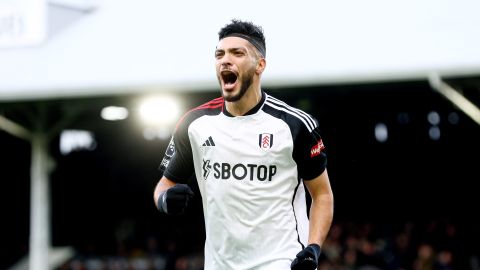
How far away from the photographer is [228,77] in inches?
134

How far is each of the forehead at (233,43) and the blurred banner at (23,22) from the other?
315 inches

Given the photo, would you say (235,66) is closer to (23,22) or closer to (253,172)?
(253,172)

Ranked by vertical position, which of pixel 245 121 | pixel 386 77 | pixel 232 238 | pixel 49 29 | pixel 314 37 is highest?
pixel 49 29

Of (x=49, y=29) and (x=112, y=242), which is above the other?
(x=49, y=29)

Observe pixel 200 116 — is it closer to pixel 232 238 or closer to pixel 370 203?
pixel 232 238

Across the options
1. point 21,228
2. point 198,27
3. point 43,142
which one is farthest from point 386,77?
point 21,228

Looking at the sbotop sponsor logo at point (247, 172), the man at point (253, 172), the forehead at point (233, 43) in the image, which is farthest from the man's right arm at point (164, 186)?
the forehead at point (233, 43)

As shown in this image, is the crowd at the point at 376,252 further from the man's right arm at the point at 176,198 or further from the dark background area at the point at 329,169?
the man's right arm at the point at 176,198

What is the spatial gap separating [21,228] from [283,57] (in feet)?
33.5

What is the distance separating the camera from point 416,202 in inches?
569

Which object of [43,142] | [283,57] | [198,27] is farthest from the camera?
[43,142]

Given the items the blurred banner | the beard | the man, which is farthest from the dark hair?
the blurred banner

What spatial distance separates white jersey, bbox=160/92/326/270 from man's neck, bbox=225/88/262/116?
0.02m

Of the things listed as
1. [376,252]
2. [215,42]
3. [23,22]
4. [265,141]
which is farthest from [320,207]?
[23,22]
